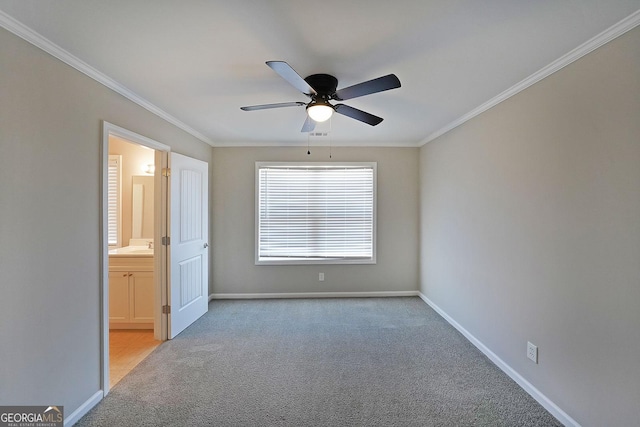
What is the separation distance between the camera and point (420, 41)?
1759mm

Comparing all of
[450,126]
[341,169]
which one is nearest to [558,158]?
[450,126]

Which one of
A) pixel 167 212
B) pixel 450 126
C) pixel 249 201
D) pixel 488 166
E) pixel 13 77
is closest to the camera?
pixel 13 77

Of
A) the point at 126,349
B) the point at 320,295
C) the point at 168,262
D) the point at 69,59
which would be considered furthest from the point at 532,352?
the point at 69,59

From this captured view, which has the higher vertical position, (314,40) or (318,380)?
(314,40)

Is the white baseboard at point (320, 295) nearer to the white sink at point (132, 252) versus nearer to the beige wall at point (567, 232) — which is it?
the white sink at point (132, 252)

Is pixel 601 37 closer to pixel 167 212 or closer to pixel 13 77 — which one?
pixel 13 77

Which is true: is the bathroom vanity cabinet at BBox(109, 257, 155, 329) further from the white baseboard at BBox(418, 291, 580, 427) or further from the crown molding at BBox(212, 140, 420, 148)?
the white baseboard at BBox(418, 291, 580, 427)

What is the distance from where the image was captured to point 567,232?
76.9 inches

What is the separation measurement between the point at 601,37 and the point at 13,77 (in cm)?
332

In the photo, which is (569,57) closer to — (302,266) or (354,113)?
(354,113)

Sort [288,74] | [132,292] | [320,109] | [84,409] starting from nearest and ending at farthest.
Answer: [288,74]
[84,409]
[320,109]
[132,292]

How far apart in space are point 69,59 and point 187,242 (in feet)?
6.94
